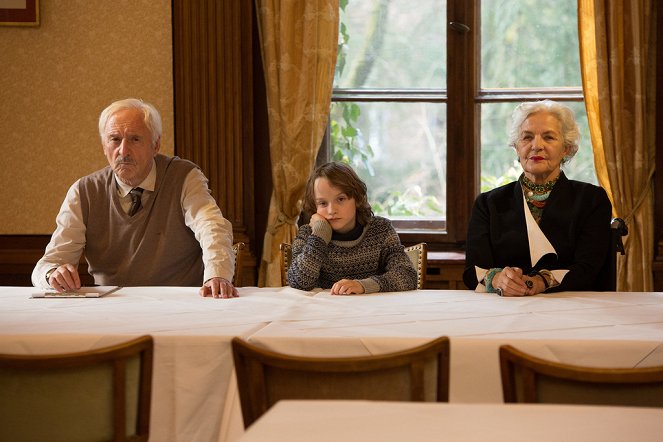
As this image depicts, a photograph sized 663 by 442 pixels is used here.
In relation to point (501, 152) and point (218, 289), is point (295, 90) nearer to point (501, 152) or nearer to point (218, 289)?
point (501, 152)

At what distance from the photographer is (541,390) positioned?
68.7 inches

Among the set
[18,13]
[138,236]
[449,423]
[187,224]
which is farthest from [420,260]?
[18,13]

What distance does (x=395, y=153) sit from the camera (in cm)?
496

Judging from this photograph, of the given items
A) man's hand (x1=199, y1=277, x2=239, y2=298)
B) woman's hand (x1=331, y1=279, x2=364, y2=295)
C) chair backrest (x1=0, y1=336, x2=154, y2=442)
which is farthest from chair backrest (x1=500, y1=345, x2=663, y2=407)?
man's hand (x1=199, y1=277, x2=239, y2=298)

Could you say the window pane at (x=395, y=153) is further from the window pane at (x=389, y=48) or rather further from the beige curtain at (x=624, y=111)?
the beige curtain at (x=624, y=111)

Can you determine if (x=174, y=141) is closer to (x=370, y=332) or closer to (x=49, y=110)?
(x=49, y=110)

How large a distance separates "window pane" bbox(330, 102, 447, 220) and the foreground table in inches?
138

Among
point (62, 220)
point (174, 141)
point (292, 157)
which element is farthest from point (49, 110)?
point (62, 220)

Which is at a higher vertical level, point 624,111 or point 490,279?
point 624,111

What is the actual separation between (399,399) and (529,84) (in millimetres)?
3328

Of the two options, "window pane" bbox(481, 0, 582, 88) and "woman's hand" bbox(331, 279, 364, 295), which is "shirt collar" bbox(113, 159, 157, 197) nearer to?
"woman's hand" bbox(331, 279, 364, 295)

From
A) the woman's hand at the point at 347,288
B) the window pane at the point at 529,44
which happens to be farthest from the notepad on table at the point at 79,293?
the window pane at the point at 529,44

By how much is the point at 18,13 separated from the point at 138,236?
2037 millimetres

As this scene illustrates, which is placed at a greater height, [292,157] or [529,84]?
[529,84]
